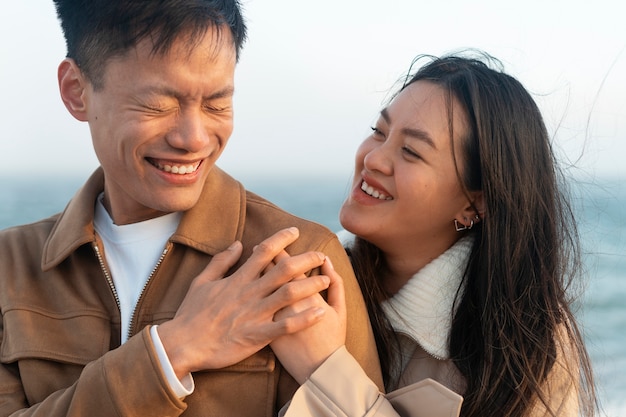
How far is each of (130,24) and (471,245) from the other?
4.37 feet

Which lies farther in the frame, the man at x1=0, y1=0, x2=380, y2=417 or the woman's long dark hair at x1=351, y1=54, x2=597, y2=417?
the woman's long dark hair at x1=351, y1=54, x2=597, y2=417

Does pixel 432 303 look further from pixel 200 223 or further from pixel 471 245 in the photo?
pixel 200 223

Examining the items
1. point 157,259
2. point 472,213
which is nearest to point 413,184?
point 472,213

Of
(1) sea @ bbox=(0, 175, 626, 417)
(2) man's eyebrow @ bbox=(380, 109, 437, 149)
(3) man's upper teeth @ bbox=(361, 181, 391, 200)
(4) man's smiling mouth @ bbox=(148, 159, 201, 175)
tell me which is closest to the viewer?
(4) man's smiling mouth @ bbox=(148, 159, 201, 175)

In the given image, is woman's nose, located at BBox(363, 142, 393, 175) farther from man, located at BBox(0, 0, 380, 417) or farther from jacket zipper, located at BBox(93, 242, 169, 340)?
jacket zipper, located at BBox(93, 242, 169, 340)

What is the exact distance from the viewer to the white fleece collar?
2.51 metres

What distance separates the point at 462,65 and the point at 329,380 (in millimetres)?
1293

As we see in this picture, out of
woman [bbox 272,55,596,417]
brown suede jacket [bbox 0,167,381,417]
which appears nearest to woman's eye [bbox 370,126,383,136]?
woman [bbox 272,55,596,417]

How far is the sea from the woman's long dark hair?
219 millimetres

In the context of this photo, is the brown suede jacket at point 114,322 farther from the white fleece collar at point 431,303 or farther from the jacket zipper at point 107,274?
the white fleece collar at point 431,303

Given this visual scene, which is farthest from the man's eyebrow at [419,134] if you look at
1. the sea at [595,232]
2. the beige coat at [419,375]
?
the sea at [595,232]

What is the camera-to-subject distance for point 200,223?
7.14 ft

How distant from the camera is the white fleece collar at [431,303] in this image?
2.51 metres

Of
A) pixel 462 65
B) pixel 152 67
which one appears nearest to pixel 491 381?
pixel 462 65
